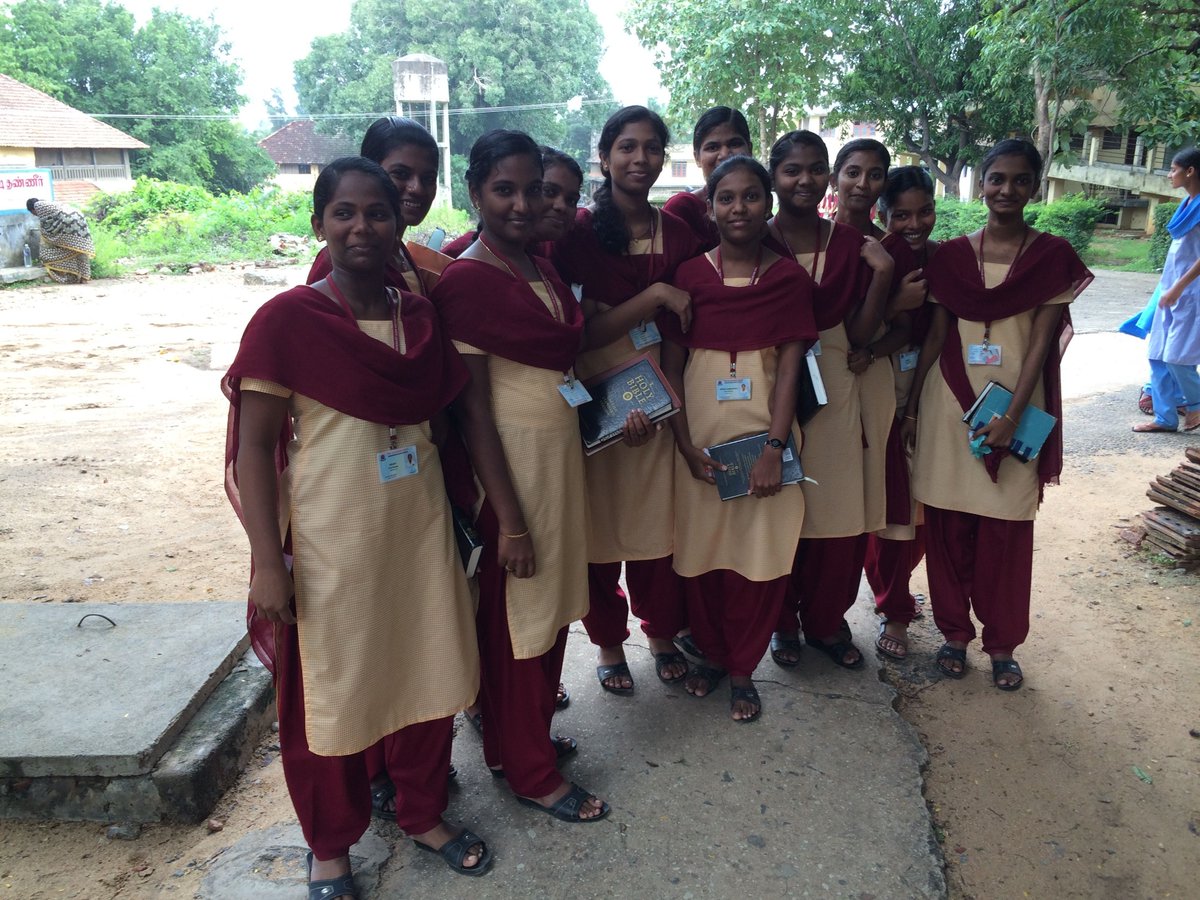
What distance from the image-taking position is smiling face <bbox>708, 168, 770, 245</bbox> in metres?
2.64

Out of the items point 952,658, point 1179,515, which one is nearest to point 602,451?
point 952,658

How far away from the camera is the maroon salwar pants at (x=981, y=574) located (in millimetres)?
3135

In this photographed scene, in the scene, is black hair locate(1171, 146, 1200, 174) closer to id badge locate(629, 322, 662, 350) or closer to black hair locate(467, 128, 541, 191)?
id badge locate(629, 322, 662, 350)

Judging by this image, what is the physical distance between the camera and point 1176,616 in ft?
12.2

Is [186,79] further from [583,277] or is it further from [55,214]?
[583,277]

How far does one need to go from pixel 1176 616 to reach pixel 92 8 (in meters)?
39.0

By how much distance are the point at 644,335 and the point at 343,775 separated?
1.54 m

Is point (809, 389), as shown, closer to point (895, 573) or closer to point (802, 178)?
point (802, 178)

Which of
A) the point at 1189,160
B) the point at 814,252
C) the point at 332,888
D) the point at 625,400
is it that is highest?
the point at 1189,160

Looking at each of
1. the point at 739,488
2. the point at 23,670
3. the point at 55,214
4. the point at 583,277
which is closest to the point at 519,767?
the point at 739,488

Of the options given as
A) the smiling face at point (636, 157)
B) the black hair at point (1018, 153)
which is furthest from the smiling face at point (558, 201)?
the black hair at point (1018, 153)

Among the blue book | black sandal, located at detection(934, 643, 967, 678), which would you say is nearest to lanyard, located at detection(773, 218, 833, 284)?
the blue book

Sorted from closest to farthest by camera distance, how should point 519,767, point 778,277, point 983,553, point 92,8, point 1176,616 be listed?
1. point 519,767
2. point 778,277
3. point 983,553
4. point 1176,616
5. point 92,8

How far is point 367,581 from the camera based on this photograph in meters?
2.07
